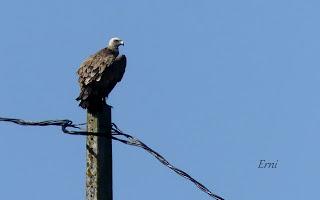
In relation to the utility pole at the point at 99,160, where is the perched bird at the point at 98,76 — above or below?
above

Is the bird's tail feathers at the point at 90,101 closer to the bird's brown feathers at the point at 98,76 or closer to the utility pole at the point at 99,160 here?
the bird's brown feathers at the point at 98,76

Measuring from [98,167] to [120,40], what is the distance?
24.5 feet

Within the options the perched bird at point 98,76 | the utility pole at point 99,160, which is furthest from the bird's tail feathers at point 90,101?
the utility pole at point 99,160

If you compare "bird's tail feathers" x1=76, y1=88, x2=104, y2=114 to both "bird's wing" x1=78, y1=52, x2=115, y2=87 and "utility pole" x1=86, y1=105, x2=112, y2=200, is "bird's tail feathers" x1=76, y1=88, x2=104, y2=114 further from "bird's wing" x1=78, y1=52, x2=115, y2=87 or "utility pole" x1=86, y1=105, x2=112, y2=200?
"bird's wing" x1=78, y1=52, x2=115, y2=87

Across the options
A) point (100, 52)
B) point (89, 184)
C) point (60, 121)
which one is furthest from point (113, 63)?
point (89, 184)

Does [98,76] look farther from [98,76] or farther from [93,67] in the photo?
[93,67]

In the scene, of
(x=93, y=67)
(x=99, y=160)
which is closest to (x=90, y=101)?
(x=99, y=160)

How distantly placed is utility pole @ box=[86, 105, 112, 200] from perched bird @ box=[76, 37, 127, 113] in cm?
17

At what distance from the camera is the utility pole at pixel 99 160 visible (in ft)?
22.1

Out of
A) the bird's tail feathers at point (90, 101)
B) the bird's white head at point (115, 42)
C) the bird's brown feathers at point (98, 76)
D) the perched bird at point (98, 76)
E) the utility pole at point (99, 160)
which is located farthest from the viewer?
the bird's white head at point (115, 42)

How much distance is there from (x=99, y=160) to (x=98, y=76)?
292cm

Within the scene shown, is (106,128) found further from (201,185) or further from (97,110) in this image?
(201,185)

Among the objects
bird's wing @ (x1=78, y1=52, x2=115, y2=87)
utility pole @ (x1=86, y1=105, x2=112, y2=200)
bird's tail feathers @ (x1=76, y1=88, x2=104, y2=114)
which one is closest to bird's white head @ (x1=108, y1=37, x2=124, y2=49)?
bird's wing @ (x1=78, y1=52, x2=115, y2=87)

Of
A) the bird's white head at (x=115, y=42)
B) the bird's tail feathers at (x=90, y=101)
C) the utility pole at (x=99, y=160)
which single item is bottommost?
the utility pole at (x=99, y=160)
